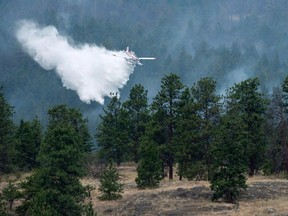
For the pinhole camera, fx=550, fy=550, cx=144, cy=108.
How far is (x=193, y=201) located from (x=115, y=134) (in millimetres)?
27820

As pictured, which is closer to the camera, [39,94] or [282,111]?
[282,111]

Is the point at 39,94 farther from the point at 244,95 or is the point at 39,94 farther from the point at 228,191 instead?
the point at 228,191

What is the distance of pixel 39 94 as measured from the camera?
17612cm

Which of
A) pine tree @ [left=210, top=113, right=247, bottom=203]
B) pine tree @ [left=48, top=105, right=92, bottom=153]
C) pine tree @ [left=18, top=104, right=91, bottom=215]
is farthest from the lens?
pine tree @ [left=48, top=105, right=92, bottom=153]

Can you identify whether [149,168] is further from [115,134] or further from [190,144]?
[115,134]

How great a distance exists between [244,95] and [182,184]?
11.8 meters

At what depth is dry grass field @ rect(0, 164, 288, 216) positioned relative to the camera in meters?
42.5

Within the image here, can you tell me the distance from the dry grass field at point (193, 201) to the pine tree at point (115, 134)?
60.3 ft

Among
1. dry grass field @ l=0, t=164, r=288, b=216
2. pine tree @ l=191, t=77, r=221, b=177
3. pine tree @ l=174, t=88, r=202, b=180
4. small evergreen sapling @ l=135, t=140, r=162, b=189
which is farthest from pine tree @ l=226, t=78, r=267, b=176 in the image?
small evergreen sapling @ l=135, t=140, r=162, b=189

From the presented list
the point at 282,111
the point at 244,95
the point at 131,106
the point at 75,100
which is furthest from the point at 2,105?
the point at 75,100

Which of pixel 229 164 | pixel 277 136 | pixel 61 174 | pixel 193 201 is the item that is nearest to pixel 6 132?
pixel 61 174

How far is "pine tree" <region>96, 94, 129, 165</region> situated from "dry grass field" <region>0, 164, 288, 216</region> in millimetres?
18376

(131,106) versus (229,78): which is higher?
(229,78)

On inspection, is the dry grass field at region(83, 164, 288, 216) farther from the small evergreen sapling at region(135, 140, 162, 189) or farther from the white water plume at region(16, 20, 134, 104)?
the white water plume at region(16, 20, 134, 104)
